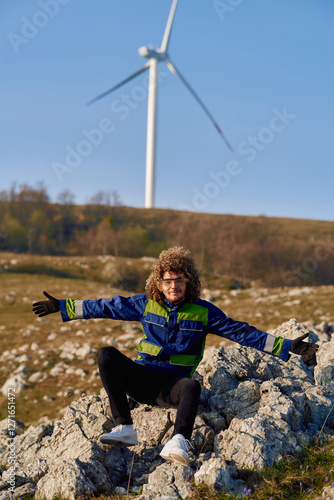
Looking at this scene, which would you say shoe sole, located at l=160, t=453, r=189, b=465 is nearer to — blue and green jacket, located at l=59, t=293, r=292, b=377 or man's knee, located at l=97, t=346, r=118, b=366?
blue and green jacket, located at l=59, t=293, r=292, b=377

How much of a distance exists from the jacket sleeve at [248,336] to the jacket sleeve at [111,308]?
2.71 feet

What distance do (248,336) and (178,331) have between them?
2.60ft

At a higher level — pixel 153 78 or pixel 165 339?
pixel 153 78

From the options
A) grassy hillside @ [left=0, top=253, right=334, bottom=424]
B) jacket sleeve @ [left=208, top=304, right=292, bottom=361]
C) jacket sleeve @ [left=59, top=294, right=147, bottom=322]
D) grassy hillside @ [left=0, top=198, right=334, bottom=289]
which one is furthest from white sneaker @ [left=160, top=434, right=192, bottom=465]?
grassy hillside @ [left=0, top=198, right=334, bottom=289]

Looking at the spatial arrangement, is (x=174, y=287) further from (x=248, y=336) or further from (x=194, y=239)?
(x=194, y=239)

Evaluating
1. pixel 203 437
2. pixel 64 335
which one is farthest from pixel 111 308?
pixel 64 335

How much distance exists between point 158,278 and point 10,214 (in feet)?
186

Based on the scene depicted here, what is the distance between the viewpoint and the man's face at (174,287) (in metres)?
4.79

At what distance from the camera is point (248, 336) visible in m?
4.79

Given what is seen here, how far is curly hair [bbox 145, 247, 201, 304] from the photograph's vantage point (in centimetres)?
489

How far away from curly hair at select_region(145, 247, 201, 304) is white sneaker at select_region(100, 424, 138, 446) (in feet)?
4.45

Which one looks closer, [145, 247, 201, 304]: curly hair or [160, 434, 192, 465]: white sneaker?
[160, 434, 192, 465]: white sneaker

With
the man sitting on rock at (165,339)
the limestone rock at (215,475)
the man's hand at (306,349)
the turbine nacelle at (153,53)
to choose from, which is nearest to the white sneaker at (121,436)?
the man sitting on rock at (165,339)

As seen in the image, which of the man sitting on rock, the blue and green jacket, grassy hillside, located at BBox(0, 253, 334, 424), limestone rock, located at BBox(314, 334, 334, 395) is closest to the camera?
the man sitting on rock
